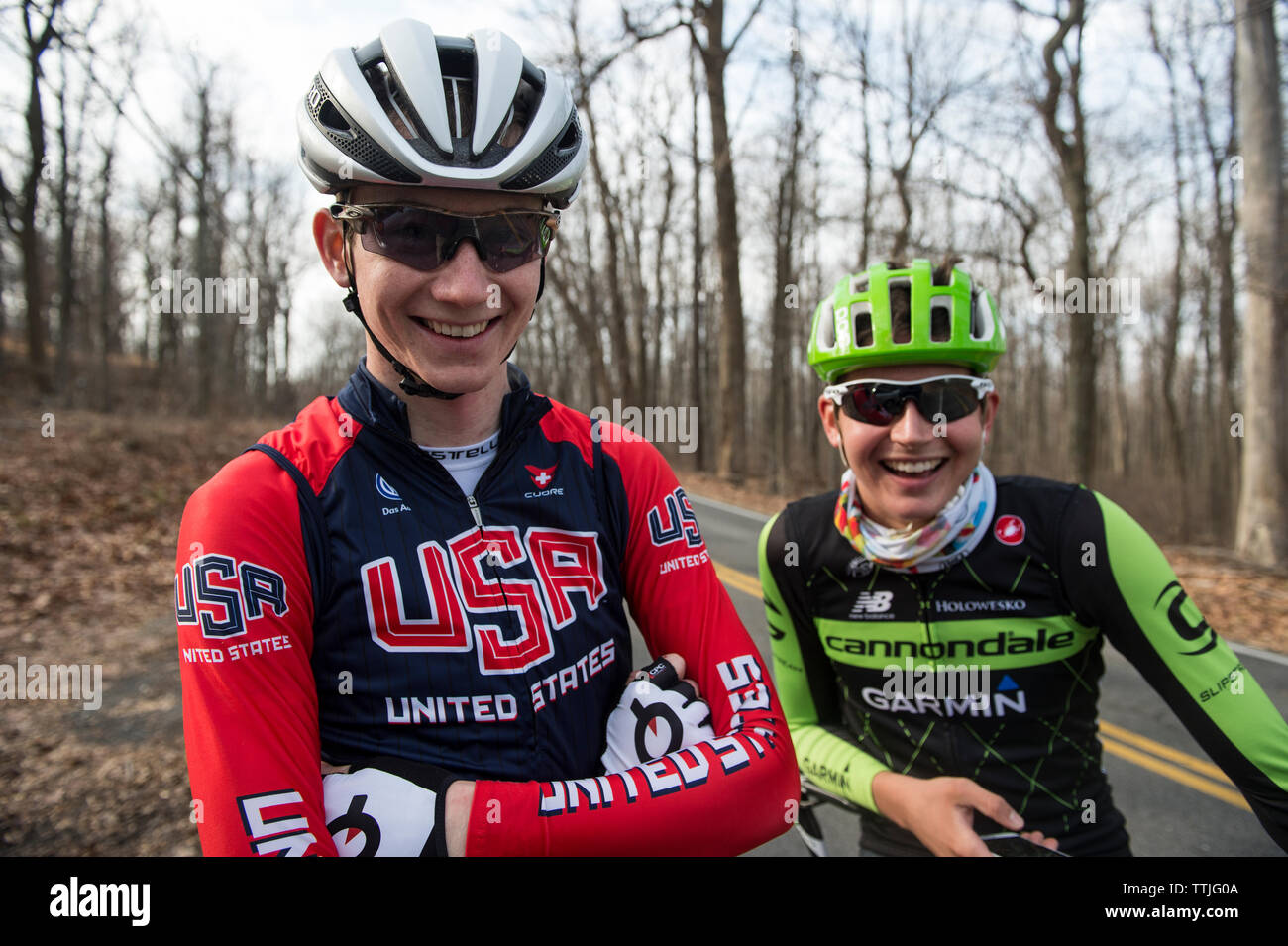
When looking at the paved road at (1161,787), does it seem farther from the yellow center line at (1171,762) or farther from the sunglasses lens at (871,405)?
the sunglasses lens at (871,405)

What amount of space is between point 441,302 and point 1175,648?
7.07ft

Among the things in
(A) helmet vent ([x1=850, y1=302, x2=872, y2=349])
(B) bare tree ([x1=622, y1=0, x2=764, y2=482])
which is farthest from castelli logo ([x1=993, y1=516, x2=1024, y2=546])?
(B) bare tree ([x1=622, y1=0, x2=764, y2=482])

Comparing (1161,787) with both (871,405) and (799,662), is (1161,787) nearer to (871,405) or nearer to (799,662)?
(799,662)

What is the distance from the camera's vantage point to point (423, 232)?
5.39 feet

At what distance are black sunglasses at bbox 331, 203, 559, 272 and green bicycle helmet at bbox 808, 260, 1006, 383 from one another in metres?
1.24

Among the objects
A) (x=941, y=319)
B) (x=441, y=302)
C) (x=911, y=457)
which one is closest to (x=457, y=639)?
(x=441, y=302)

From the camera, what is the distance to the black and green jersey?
198 cm

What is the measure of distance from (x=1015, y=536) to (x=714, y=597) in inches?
41.8

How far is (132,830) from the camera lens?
12.0 feet

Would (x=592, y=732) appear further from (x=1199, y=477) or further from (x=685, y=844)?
Answer: (x=1199, y=477)

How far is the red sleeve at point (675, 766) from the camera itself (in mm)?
1447

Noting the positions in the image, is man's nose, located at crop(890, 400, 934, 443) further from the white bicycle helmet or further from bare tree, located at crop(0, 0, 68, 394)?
bare tree, located at crop(0, 0, 68, 394)

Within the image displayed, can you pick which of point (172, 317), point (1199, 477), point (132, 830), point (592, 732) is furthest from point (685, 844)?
point (1199, 477)

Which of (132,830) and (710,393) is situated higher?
(710,393)
